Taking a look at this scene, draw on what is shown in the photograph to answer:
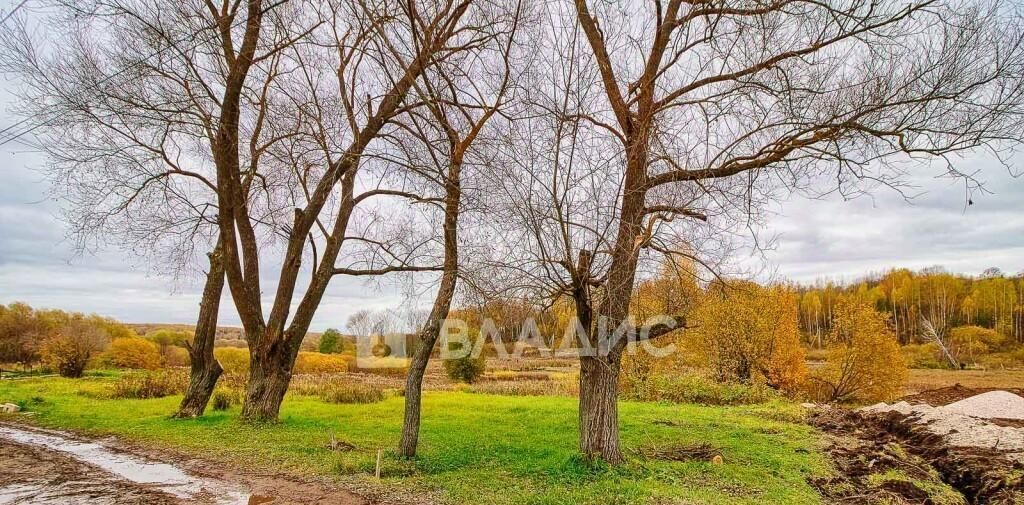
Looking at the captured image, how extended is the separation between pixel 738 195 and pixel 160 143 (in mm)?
10403

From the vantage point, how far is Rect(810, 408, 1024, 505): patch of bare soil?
651 cm

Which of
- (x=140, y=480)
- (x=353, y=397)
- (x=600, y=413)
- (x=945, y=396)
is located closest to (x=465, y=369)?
(x=353, y=397)

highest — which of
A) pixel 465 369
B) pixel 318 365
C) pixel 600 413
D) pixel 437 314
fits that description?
pixel 437 314

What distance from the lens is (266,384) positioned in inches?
424

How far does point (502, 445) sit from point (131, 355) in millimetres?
28529

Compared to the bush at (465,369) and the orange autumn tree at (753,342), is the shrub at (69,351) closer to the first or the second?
the bush at (465,369)

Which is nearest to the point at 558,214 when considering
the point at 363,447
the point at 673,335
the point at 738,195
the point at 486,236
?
the point at 486,236

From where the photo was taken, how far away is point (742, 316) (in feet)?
62.1

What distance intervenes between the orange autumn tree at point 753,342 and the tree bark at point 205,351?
48.7 feet

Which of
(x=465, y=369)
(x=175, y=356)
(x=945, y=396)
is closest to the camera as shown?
(x=945, y=396)

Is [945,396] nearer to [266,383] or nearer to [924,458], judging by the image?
[924,458]

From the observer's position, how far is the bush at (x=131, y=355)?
1111 inches

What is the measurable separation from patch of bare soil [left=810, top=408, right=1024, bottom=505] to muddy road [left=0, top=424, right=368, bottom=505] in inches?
236

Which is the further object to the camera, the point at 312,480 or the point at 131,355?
the point at 131,355
